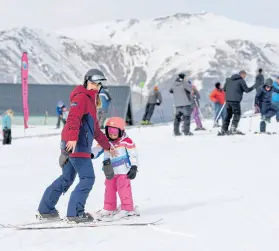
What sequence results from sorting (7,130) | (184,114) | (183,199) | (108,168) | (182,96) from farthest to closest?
(7,130), (184,114), (182,96), (183,199), (108,168)

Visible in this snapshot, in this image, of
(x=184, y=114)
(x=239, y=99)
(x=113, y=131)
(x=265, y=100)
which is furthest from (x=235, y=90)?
(x=113, y=131)

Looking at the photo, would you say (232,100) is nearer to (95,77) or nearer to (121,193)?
(121,193)

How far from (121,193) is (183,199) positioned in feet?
4.00

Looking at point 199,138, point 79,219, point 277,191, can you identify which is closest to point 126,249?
point 79,219

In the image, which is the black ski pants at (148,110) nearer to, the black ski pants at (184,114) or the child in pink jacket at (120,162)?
the black ski pants at (184,114)

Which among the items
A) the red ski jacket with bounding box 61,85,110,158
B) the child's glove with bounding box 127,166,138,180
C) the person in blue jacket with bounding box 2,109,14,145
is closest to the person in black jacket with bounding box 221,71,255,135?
the child's glove with bounding box 127,166,138,180

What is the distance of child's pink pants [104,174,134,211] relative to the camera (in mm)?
5707

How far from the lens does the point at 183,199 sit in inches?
264

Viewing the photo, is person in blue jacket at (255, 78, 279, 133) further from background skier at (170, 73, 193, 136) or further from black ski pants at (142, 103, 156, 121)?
black ski pants at (142, 103, 156, 121)

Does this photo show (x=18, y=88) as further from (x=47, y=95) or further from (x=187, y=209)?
(x=187, y=209)

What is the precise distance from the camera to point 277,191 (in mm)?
6855

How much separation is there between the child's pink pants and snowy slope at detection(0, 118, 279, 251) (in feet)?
0.89

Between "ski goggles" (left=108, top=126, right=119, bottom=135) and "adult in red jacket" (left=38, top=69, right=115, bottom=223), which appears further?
"ski goggles" (left=108, top=126, right=119, bottom=135)

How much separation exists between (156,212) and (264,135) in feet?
27.8
